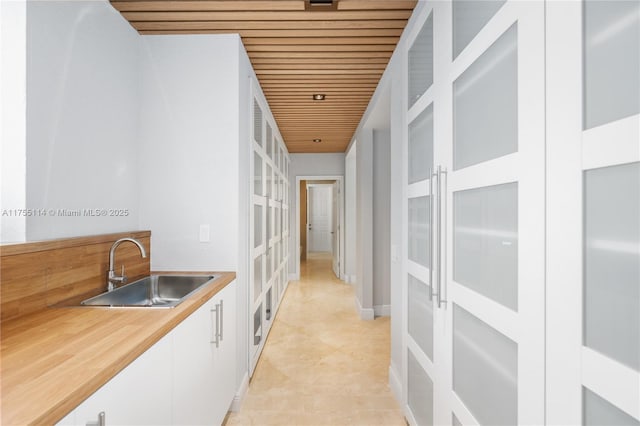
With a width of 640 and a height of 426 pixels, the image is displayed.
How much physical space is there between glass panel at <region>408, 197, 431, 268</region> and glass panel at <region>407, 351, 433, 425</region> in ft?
1.98

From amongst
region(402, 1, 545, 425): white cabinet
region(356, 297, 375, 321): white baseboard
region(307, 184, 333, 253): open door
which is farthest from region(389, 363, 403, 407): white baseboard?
region(307, 184, 333, 253): open door

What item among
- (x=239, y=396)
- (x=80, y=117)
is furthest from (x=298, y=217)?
(x=80, y=117)

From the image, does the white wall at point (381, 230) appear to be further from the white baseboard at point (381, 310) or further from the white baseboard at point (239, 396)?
the white baseboard at point (239, 396)

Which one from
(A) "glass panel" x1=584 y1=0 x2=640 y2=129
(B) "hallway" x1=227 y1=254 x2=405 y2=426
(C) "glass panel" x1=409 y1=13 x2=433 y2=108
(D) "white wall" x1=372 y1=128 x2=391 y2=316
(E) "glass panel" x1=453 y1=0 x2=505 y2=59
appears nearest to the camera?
(A) "glass panel" x1=584 y1=0 x2=640 y2=129

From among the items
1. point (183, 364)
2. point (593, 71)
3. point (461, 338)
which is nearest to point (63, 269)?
point (183, 364)

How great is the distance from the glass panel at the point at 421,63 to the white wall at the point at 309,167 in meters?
4.74

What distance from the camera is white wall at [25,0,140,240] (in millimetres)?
1468

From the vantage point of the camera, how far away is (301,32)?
2271 mm

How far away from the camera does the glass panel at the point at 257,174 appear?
2.94 m

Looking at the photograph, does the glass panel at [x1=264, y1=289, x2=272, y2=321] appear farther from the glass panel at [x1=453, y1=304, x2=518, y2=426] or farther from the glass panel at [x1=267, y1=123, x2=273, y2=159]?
the glass panel at [x1=453, y1=304, x2=518, y2=426]

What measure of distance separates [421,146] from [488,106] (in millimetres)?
727

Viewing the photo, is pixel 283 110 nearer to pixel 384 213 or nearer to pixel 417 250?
pixel 384 213

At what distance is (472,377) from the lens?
51.6 inches

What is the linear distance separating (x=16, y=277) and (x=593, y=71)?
73.2 inches
